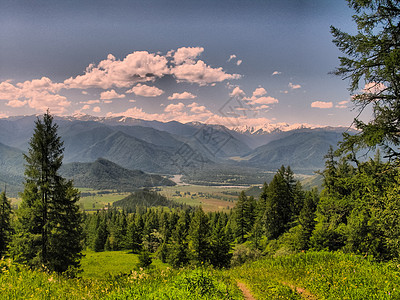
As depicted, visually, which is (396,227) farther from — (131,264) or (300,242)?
(131,264)

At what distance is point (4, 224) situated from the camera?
34.0 metres

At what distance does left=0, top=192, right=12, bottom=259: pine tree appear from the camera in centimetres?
3288

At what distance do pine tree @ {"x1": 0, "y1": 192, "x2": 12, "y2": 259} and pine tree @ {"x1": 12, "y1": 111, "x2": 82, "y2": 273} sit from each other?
56.7 ft

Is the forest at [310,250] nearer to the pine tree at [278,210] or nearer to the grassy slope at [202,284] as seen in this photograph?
the grassy slope at [202,284]

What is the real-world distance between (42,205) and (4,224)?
22.5 meters

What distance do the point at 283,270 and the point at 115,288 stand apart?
960 centimetres

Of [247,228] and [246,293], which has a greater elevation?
[246,293]

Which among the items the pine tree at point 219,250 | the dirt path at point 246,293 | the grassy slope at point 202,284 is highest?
the grassy slope at point 202,284

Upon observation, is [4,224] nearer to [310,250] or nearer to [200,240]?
[200,240]

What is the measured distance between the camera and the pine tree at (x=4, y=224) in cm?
3288

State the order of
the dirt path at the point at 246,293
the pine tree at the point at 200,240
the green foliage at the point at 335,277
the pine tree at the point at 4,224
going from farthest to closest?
the pine tree at the point at 200,240 < the pine tree at the point at 4,224 < the dirt path at the point at 246,293 < the green foliage at the point at 335,277

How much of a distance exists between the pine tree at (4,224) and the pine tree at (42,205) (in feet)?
56.7

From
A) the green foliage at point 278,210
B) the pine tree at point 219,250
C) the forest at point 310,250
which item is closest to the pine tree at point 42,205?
the forest at point 310,250

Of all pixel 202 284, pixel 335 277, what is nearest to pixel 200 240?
pixel 335 277
